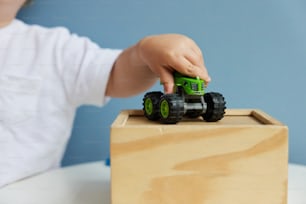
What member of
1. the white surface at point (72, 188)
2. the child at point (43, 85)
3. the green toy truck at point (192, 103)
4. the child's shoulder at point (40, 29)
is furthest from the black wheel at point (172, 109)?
the child's shoulder at point (40, 29)

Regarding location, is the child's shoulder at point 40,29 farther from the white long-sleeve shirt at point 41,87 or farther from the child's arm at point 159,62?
the child's arm at point 159,62

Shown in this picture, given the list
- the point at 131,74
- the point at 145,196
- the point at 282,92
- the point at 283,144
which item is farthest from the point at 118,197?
the point at 282,92

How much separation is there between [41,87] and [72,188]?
0.22 m

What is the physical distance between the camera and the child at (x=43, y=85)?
59 centimetres

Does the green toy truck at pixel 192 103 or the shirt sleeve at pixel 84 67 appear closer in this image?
the green toy truck at pixel 192 103

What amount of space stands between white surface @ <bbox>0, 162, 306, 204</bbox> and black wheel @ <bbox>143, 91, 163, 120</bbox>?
0.09m

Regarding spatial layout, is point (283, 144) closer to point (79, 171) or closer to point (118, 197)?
point (118, 197)

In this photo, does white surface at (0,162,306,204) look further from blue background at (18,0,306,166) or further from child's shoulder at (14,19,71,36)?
child's shoulder at (14,19,71,36)

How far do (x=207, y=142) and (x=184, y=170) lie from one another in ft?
0.09

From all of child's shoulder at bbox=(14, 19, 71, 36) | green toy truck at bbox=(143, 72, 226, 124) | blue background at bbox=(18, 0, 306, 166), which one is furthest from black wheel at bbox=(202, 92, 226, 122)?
child's shoulder at bbox=(14, 19, 71, 36)

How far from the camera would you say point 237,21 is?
24.4 inches

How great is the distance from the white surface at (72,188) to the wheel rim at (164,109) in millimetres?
100

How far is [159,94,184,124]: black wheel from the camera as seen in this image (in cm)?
35

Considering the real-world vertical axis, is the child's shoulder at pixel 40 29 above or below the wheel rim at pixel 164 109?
above
